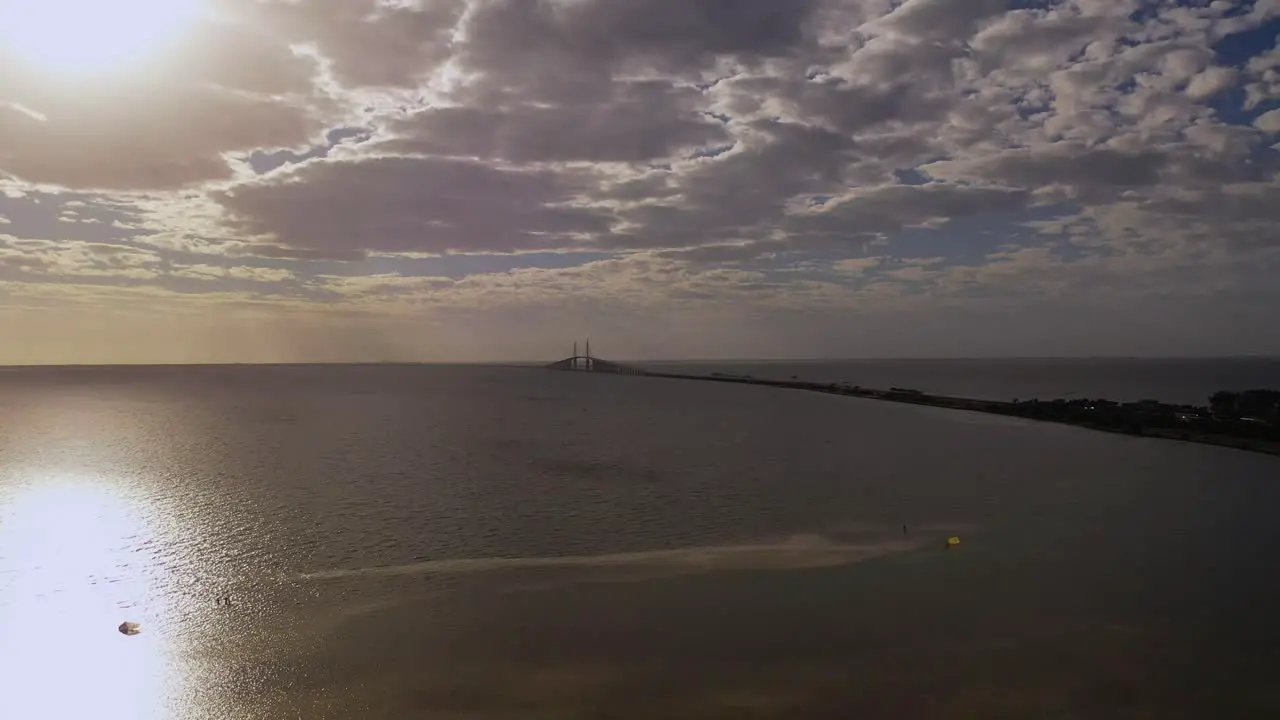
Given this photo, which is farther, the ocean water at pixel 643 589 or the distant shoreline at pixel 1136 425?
the distant shoreline at pixel 1136 425

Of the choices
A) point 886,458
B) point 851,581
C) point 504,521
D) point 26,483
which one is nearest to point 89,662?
point 504,521

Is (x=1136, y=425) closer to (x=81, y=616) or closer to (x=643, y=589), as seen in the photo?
(x=643, y=589)

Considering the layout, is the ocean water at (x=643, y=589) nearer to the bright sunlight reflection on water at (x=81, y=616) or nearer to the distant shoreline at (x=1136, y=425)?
the bright sunlight reflection on water at (x=81, y=616)

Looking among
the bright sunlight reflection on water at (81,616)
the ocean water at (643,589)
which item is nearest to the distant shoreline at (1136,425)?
the ocean water at (643,589)

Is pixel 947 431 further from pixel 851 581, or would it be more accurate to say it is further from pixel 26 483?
pixel 26 483

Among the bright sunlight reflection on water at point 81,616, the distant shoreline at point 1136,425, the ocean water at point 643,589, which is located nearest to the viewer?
the ocean water at point 643,589

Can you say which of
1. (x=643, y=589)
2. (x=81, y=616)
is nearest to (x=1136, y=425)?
(x=643, y=589)
